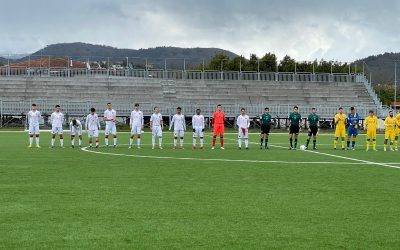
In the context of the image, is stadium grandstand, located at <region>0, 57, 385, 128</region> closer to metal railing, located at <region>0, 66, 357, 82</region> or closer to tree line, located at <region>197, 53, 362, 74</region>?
metal railing, located at <region>0, 66, 357, 82</region>

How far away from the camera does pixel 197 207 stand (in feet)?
34.2

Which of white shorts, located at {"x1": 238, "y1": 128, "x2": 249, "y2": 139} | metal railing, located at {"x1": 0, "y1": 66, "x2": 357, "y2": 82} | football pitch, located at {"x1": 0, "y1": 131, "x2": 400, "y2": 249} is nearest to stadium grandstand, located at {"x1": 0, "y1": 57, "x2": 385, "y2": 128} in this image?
metal railing, located at {"x1": 0, "y1": 66, "x2": 357, "y2": 82}

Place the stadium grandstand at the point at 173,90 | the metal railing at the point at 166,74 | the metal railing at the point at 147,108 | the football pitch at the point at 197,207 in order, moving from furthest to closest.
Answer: the metal railing at the point at 166,74, the stadium grandstand at the point at 173,90, the metal railing at the point at 147,108, the football pitch at the point at 197,207

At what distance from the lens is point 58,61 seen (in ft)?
268

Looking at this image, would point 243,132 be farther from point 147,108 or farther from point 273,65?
point 273,65

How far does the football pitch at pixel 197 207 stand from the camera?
7954 mm

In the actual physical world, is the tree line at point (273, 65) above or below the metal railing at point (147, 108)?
above

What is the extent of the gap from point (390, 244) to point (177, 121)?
2283 cm

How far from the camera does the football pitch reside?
7.95m

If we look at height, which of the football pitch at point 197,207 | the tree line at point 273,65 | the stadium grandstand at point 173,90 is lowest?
the football pitch at point 197,207

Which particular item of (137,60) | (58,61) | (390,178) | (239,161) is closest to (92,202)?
(390,178)

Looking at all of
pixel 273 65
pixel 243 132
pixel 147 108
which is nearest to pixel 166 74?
pixel 147 108

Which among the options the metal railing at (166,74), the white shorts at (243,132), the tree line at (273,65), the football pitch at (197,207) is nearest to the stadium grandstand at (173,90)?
the metal railing at (166,74)

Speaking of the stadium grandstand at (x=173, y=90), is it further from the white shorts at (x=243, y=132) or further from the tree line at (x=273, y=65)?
the white shorts at (x=243, y=132)
